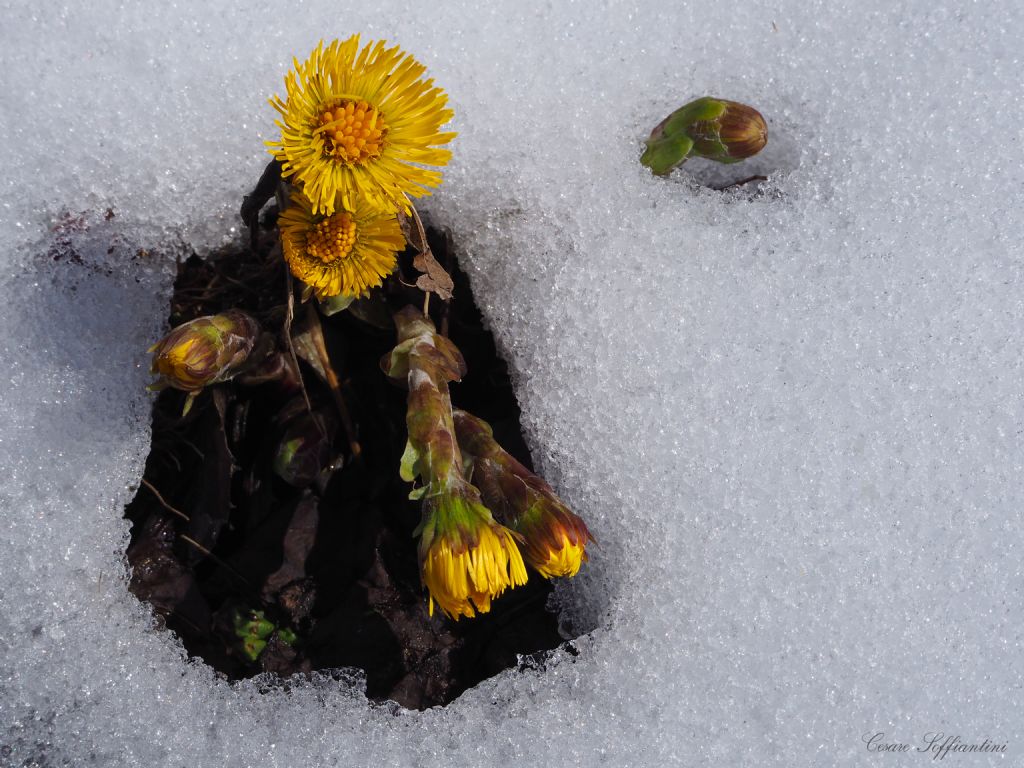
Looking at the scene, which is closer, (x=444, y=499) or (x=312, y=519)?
(x=444, y=499)

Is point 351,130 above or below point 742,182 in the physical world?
below

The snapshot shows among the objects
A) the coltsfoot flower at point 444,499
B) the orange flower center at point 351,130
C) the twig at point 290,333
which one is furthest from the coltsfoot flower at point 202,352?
the orange flower center at point 351,130

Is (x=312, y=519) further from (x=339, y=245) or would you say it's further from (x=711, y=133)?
(x=711, y=133)

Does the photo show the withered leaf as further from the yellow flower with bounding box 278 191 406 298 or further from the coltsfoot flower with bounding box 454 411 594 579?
the coltsfoot flower with bounding box 454 411 594 579

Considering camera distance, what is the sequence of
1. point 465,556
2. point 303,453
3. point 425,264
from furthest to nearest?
point 303,453 → point 425,264 → point 465,556

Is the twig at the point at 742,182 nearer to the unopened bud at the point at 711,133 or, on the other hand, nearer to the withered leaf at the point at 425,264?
the unopened bud at the point at 711,133

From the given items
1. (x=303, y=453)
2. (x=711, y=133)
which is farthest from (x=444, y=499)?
(x=711, y=133)
